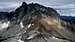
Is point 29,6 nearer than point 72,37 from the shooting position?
No

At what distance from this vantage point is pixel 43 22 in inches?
762

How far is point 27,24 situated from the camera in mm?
19500

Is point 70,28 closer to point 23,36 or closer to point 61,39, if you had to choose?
point 61,39

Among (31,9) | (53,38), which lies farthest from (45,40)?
(31,9)

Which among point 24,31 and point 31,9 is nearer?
point 24,31

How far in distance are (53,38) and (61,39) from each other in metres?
0.66

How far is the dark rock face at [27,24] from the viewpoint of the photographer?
62.1 ft

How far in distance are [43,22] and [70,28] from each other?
2.32 metres

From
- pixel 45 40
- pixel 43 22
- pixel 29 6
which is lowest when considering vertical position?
pixel 45 40

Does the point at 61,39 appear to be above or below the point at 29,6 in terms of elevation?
below

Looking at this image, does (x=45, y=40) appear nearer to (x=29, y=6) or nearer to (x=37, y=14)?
(x=37, y=14)

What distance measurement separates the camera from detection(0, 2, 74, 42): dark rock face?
18.9m

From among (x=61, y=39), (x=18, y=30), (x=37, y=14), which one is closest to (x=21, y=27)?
(x=18, y=30)

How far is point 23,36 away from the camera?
19.2 m
